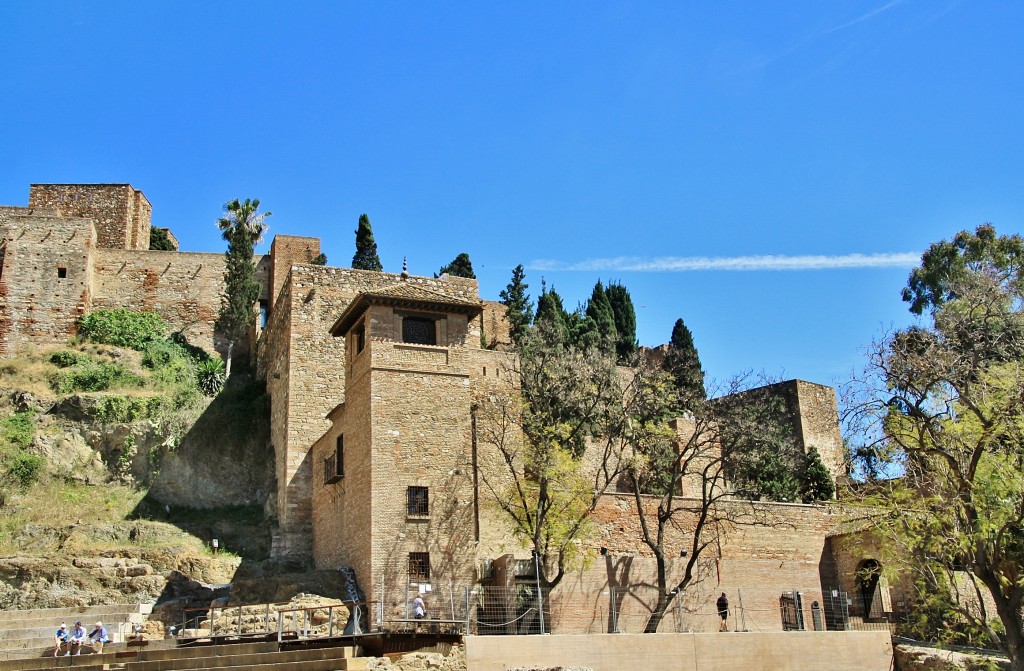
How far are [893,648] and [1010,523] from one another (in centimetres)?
963

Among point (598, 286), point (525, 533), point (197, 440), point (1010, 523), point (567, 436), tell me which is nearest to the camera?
point (1010, 523)

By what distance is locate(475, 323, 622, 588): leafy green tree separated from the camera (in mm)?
25438

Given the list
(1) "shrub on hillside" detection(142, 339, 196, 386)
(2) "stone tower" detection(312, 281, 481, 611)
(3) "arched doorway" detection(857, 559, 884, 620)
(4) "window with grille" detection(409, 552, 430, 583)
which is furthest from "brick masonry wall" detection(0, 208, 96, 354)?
(3) "arched doorway" detection(857, 559, 884, 620)

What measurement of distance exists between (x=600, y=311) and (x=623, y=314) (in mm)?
3031

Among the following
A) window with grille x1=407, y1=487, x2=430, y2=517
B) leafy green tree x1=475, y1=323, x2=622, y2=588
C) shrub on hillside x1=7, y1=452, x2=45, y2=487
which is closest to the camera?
window with grille x1=407, y1=487, x2=430, y2=517

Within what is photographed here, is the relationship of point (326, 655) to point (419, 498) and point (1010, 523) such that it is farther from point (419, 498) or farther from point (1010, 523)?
point (1010, 523)

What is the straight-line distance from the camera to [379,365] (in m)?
25.7

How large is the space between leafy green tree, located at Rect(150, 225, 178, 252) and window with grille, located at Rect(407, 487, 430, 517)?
28760 mm

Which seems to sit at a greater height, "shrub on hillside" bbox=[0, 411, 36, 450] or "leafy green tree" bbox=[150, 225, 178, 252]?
"leafy green tree" bbox=[150, 225, 178, 252]

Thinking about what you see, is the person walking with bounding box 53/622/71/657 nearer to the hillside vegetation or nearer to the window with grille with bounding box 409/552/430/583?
the hillside vegetation

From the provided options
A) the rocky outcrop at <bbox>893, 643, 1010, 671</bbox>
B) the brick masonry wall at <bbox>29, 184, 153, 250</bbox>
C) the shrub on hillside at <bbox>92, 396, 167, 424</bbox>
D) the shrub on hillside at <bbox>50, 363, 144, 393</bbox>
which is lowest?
the rocky outcrop at <bbox>893, 643, 1010, 671</bbox>

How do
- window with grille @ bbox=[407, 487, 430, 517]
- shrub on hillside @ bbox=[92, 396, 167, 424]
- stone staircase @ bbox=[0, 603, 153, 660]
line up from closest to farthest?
stone staircase @ bbox=[0, 603, 153, 660] → window with grille @ bbox=[407, 487, 430, 517] → shrub on hillside @ bbox=[92, 396, 167, 424]

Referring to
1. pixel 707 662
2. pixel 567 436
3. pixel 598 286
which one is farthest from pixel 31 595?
pixel 598 286

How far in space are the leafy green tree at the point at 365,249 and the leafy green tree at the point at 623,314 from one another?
46.1 ft
